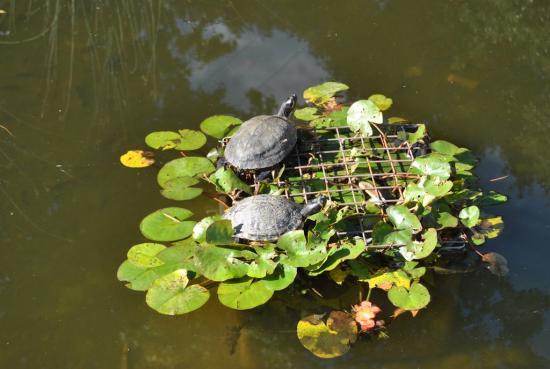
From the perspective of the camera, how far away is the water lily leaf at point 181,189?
3.77 meters

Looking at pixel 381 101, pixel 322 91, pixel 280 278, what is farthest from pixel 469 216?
pixel 322 91

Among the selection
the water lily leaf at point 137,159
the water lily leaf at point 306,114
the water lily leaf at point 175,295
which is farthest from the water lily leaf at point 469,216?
the water lily leaf at point 137,159

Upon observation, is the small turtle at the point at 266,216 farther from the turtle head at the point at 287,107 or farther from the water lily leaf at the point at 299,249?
the turtle head at the point at 287,107

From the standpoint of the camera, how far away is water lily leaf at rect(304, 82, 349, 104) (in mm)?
4551

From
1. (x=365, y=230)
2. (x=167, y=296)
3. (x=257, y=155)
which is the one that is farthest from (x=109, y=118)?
(x=365, y=230)

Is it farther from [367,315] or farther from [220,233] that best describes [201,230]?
[367,315]

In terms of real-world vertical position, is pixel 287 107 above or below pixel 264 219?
above

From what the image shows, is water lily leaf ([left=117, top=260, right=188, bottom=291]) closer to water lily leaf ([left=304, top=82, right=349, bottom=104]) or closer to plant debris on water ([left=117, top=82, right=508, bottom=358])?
plant debris on water ([left=117, top=82, right=508, bottom=358])

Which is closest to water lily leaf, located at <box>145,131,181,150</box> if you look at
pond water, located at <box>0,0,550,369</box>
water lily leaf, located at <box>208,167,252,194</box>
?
pond water, located at <box>0,0,550,369</box>

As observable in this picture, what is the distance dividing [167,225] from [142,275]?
38cm

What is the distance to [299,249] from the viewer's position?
3.19 m

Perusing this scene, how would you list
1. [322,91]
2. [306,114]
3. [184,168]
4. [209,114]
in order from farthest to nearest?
[322,91], [209,114], [306,114], [184,168]

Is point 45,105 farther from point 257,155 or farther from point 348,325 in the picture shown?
point 348,325

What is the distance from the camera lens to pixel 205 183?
3.96 m
